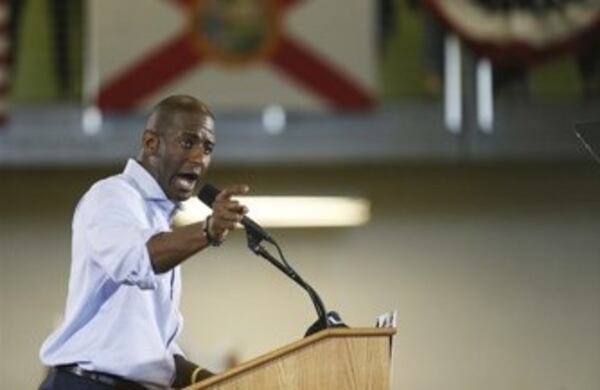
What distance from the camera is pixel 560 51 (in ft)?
27.6

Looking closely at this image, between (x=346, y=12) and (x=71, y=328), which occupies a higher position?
(x=346, y=12)

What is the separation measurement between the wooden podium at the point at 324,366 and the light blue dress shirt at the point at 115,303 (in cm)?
37

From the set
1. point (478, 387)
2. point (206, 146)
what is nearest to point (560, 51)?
point (478, 387)

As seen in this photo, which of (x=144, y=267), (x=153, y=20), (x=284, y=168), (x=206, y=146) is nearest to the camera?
(x=144, y=267)

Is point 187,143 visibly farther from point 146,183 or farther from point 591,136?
point 591,136

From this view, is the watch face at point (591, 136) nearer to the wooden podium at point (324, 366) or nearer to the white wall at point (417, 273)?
the wooden podium at point (324, 366)

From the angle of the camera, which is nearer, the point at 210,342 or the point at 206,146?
the point at 206,146

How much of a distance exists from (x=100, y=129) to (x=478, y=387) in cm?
258

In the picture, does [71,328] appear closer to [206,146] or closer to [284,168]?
[206,146]

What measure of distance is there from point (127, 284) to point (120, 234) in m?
0.11

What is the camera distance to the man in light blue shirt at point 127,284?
346 cm

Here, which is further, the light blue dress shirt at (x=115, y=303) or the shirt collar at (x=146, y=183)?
the shirt collar at (x=146, y=183)

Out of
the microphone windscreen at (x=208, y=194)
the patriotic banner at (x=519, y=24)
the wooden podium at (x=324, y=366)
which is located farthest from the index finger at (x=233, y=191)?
the patriotic banner at (x=519, y=24)

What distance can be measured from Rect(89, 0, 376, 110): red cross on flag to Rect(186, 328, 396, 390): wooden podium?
5.10 meters
